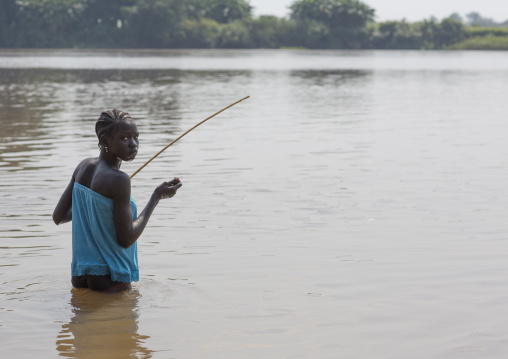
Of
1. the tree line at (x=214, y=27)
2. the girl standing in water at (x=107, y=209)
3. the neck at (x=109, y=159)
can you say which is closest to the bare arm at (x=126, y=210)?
the girl standing in water at (x=107, y=209)

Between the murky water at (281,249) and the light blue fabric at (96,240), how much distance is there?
221 mm

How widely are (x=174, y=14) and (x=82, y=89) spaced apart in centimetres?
7303

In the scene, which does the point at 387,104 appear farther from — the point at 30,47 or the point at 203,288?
the point at 30,47

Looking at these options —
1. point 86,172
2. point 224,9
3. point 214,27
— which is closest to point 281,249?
point 86,172

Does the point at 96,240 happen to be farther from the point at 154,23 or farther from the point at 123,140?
the point at 154,23

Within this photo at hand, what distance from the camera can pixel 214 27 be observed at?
3996 inches

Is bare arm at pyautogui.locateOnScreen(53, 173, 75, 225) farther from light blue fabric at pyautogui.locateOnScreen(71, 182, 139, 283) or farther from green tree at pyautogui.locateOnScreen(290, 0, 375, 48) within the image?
green tree at pyautogui.locateOnScreen(290, 0, 375, 48)

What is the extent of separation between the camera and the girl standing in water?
180 inches

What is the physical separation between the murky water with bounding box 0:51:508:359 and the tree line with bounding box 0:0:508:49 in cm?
8380

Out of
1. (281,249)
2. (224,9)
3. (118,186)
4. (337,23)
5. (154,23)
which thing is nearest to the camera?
(118,186)

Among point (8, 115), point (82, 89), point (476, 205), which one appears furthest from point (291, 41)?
point (476, 205)

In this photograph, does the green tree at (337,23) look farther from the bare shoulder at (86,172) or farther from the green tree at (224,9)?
the bare shoulder at (86,172)

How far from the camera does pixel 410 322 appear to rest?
473 cm

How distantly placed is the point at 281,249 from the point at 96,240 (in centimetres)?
195
